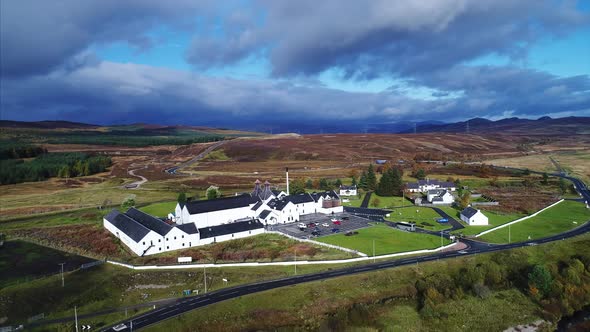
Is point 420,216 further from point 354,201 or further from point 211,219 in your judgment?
point 211,219

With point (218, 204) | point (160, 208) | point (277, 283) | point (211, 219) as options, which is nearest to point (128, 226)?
point (211, 219)

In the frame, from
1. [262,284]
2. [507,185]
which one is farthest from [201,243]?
[507,185]

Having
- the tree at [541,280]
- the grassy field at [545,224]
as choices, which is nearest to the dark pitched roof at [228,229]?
the grassy field at [545,224]

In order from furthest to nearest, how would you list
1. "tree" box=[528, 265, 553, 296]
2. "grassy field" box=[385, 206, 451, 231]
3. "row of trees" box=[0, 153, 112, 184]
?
"row of trees" box=[0, 153, 112, 184]
"grassy field" box=[385, 206, 451, 231]
"tree" box=[528, 265, 553, 296]

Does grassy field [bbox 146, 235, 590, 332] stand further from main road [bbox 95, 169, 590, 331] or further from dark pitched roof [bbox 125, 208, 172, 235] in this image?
dark pitched roof [bbox 125, 208, 172, 235]

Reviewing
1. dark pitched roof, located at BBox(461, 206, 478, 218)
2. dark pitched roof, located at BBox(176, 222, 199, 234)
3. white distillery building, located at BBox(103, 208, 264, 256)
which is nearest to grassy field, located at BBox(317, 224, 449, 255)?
dark pitched roof, located at BBox(461, 206, 478, 218)

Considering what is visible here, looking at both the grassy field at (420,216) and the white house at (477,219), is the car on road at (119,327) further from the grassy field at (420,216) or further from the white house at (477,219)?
the white house at (477,219)
